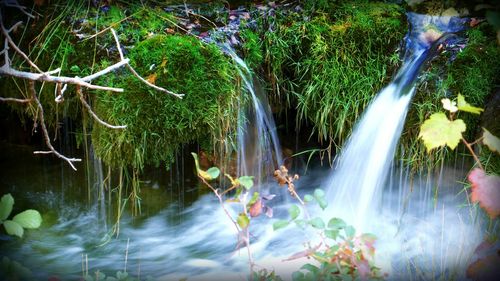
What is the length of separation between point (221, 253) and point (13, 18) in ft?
7.65

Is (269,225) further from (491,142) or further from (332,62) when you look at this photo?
(491,142)

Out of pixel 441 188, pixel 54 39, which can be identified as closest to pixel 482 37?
pixel 441 188

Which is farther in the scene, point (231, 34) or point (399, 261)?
point (231, 34)

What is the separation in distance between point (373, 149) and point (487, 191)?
1.09 m

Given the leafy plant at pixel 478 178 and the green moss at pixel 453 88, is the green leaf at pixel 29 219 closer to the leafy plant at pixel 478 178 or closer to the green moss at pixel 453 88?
the leafy plant at pixel 478 178

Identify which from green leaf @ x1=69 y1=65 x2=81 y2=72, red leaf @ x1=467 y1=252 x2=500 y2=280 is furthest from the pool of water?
green leaf @ x1=69 y1=65 x2=81 y2=72

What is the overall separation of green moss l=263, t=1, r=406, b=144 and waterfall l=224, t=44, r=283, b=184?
187 mm

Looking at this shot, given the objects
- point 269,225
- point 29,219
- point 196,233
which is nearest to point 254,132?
point 269,225

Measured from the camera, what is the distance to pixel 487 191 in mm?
2131

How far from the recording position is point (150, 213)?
368 centimetres

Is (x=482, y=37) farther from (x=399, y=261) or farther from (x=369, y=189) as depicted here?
(x=399, y=261)

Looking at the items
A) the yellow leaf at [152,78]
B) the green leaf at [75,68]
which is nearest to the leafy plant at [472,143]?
the yellow leaf at [152,78]

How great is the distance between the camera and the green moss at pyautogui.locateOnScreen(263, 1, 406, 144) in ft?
10.9

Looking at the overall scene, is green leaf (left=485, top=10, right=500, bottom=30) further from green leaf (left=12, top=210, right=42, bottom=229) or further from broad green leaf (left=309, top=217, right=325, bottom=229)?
green leaf (left=12, top=210, right=42, bottom=229)
